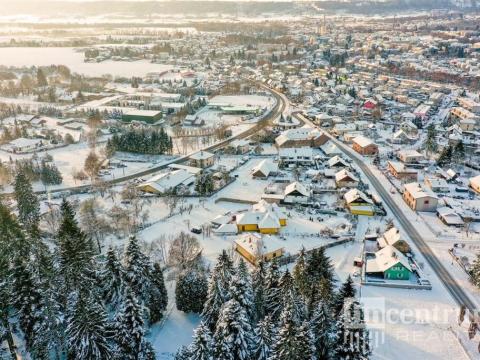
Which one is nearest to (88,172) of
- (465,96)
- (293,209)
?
(293,209)

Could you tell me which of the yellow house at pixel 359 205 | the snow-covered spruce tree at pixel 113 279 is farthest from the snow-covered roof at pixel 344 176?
the snow-covered spruce tree at pixel 113 279

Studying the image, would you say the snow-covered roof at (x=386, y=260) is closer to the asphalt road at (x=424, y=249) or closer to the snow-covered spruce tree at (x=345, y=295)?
the asphalt road at (x=424, y=249)

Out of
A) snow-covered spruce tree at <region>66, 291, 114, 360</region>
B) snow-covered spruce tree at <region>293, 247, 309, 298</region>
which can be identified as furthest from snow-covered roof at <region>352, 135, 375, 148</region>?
snow-covered spruce tree at <region>66, 291, 114, 360</region>

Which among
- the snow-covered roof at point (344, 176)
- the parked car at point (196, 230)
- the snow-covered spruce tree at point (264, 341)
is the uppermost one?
the snow-covered spruce tree at point (264, 341)

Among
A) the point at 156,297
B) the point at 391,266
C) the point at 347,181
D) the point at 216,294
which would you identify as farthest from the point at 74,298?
the point at 347,181

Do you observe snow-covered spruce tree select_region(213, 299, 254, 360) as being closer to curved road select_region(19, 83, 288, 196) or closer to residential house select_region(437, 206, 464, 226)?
residential house select_region(437, 206, 464, 226)

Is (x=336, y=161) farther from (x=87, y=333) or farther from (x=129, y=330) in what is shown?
(x=87, y=333)
